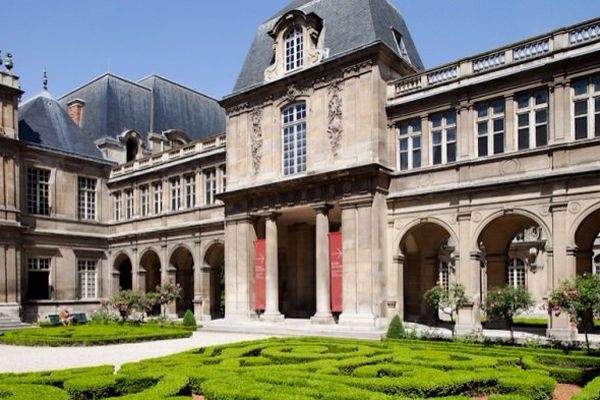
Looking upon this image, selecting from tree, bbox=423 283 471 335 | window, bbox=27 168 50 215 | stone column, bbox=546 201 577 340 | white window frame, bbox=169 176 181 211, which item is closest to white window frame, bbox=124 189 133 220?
white window frame, bbox=169 176 181 211

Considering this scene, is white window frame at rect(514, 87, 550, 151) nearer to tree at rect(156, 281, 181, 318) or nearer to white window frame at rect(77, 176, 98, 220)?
tree at rect(156, 281, 181, 318)

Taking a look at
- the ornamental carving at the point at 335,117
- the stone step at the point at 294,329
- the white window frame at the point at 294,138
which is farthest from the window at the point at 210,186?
the ornamental carving at the point at 335,117

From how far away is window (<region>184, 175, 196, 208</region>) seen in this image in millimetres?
33094

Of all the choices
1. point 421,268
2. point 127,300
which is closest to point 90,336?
point 127,300

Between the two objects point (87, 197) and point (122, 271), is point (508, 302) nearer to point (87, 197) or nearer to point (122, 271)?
point (87, 197)

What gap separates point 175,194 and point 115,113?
932cm

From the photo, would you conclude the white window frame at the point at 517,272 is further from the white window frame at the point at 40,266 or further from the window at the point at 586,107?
the white window frame at the point at 40,266

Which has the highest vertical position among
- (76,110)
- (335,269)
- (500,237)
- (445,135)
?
(76,110)

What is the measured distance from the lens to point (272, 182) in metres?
25.8

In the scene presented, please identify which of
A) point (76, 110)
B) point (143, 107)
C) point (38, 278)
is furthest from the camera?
point (143, 107)

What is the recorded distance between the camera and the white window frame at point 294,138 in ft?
84.1

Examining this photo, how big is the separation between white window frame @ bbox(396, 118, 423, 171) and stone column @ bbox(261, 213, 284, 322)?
664 cm

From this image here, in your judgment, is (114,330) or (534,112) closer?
(534,112)

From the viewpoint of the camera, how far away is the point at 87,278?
36.8 m
